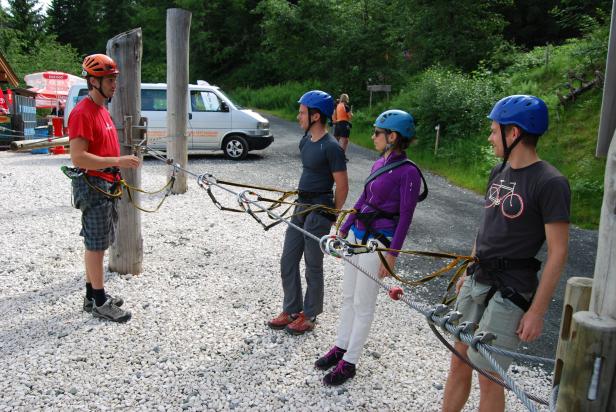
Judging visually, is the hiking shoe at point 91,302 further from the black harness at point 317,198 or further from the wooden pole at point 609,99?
the wooden pole at point 609,99

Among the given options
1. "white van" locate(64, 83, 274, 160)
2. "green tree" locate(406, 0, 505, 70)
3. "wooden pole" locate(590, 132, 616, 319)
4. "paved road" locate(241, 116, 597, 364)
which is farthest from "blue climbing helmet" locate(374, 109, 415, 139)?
"green tree" locate(406, 0, 505, 70)

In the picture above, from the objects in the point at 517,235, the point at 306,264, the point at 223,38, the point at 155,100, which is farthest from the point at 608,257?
the point at 223,38

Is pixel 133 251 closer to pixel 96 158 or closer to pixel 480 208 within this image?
pixel 96 158

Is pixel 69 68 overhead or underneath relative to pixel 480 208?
overhead

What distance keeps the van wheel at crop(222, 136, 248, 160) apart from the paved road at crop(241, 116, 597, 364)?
1.07 feet

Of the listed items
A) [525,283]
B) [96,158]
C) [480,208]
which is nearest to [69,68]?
[480,208]

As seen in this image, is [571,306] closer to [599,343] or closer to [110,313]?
[599,343]

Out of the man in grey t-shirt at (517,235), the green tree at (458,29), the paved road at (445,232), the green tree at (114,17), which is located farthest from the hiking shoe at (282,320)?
the green tree at (114,17)

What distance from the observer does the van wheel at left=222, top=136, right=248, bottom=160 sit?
1432 centimetres

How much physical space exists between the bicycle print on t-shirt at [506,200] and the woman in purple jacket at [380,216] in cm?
80

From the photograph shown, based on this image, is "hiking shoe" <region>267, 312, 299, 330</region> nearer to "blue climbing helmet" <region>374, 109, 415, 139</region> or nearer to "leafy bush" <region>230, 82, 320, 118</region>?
"blue climbing helmet" <region>374, 109, 415, 139</region>

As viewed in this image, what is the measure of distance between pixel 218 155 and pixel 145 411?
40.7 feet

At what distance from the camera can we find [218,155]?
15.3 meters

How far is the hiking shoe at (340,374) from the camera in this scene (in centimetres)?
365
